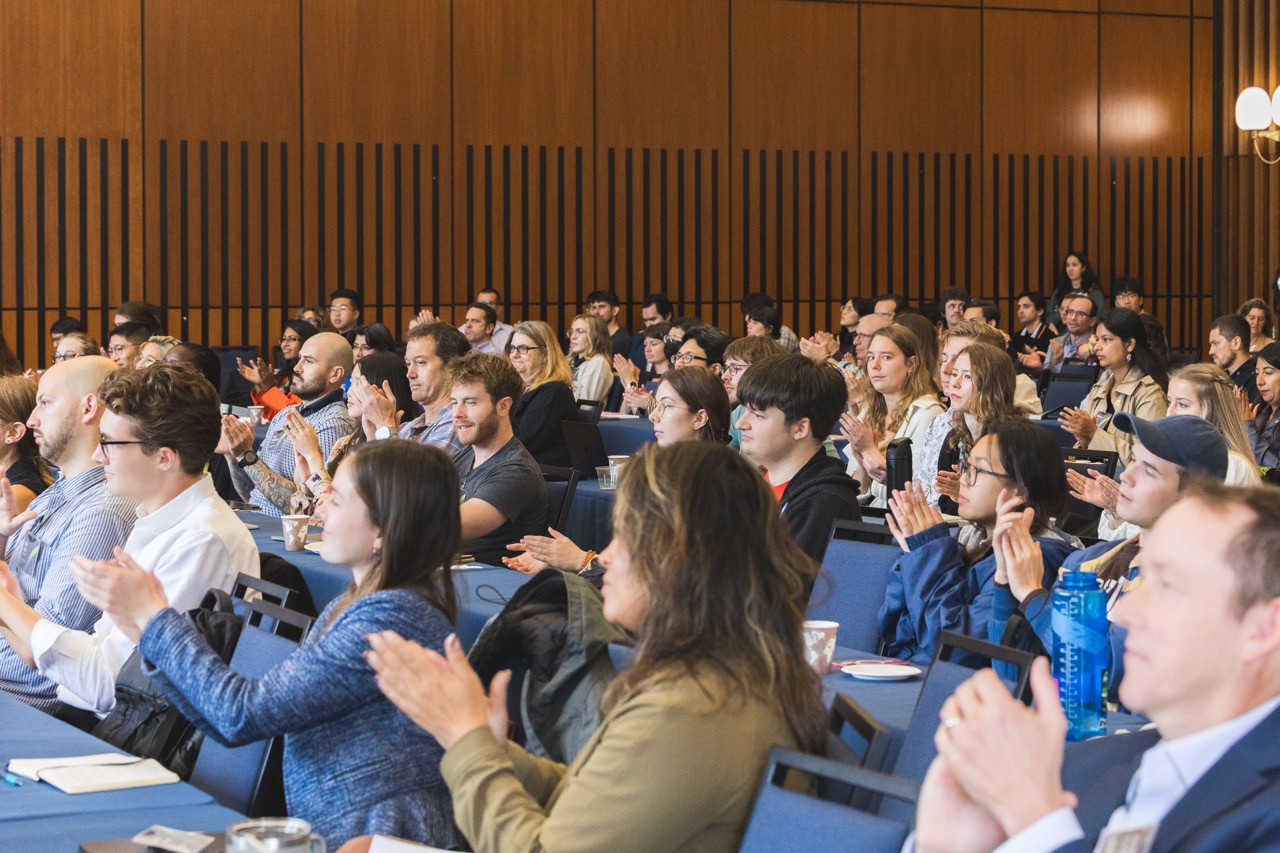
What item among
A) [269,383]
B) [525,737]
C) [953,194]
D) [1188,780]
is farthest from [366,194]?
[1188,780]

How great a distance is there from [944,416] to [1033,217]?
10.6 m

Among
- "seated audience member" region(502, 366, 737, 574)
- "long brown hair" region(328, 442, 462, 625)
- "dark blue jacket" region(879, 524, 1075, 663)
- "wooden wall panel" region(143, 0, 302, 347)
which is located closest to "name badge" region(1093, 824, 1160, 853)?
"long brown hair" region(328, 442, 462, 625)

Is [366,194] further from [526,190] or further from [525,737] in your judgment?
[525,737]

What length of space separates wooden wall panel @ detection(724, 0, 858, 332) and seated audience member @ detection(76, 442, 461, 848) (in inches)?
495

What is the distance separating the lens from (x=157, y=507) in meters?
3.62

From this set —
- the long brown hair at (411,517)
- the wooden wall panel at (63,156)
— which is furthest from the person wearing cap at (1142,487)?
the wooden wall panel at (63,156)

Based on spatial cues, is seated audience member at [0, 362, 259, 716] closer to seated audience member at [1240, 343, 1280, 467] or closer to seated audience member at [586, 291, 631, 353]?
seated audience member at [1240, 343, 1280, 467]

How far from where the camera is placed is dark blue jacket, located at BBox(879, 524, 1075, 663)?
368 cm

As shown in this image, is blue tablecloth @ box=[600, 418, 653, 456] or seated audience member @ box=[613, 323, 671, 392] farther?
seated audience member @ box=[613, 323, 671, 392]

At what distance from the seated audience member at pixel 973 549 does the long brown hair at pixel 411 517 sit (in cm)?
141

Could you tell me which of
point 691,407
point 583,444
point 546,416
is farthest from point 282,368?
point 691,407

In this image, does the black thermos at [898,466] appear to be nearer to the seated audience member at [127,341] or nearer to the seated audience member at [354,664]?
the seated audience member at [354,664]

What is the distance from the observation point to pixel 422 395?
21.3 ft

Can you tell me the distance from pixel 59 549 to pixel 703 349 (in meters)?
5.78
